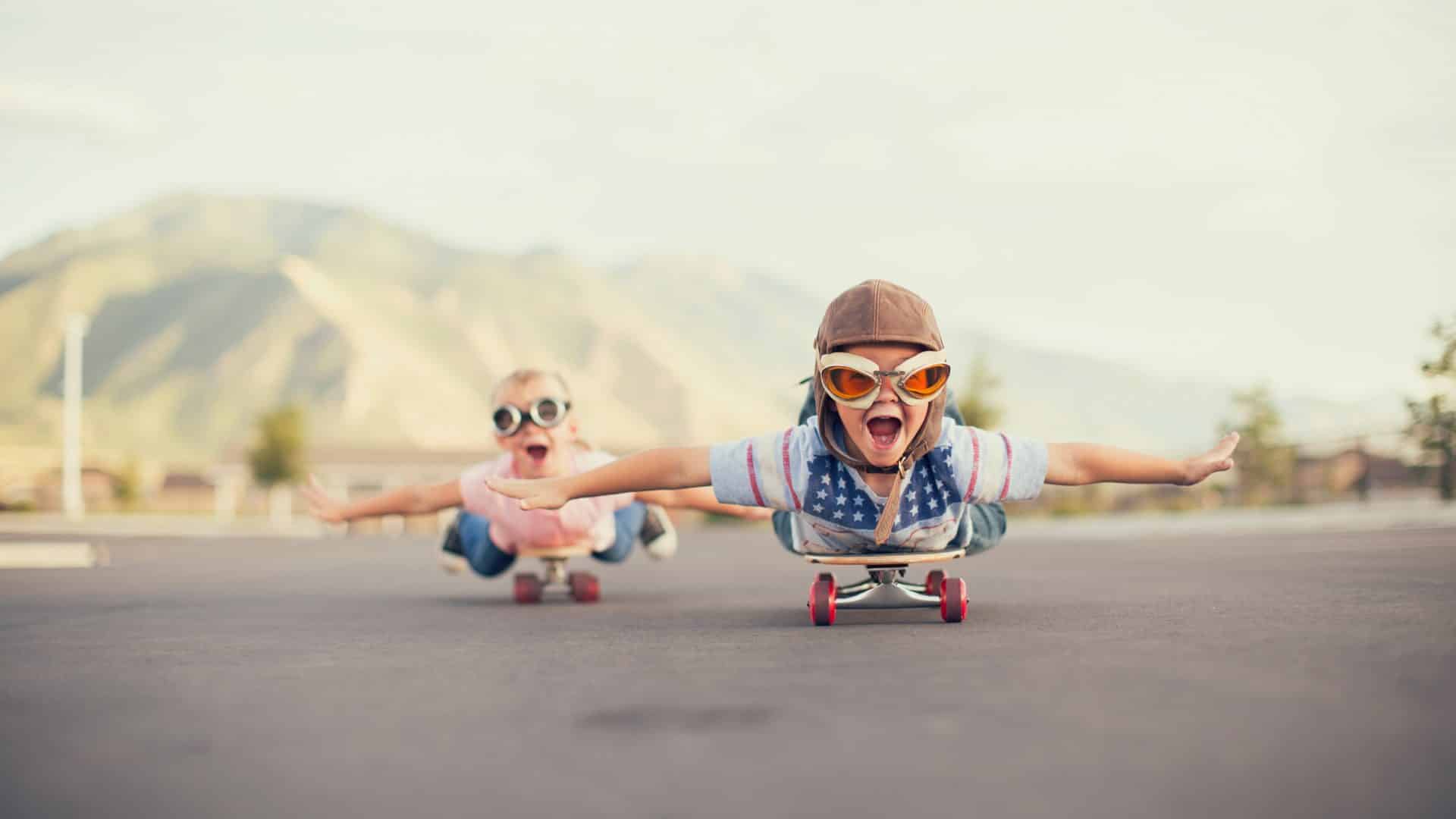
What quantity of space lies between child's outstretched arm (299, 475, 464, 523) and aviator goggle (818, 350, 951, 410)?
3408 millimetres

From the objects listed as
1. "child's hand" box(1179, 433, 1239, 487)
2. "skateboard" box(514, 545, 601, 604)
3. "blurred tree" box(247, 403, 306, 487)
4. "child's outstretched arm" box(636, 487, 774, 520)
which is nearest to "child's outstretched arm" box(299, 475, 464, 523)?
"skateboard" box(514, 545, 601, 604)

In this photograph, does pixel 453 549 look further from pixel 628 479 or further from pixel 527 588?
pixel 628 479

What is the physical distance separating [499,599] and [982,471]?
178 inches

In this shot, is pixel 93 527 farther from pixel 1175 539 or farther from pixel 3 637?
pixel 3 637

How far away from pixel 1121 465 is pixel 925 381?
3.08ft

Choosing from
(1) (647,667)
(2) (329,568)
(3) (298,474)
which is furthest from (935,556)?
(3) (298,474)

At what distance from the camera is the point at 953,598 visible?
643 centimetres

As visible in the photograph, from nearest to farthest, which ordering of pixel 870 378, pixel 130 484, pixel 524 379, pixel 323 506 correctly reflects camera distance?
pixel 870 378
pixel 323 506
pixel 524 379
pixel 130 484

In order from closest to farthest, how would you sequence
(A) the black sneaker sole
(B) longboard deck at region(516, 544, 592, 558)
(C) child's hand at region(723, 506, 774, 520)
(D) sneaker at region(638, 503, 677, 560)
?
(C) child's hand at region(723, 506, 774, 520) → (B) longboard deck at region(516, 544, 592, 558) → (A) the black sneaker sole → (D) sneaker at region(638, 503, 677, 560)

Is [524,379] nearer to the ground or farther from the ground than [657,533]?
farther from the ground

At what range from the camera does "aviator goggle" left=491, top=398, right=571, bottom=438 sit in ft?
28.0

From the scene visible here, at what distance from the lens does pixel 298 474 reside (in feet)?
210

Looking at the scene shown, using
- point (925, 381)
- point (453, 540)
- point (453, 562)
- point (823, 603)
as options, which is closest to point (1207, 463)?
point (925, 381)

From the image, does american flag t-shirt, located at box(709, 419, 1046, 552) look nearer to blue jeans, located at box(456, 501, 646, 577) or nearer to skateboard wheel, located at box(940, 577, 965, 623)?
skateboard wheel, located at box(940, 577, 965, 623)
